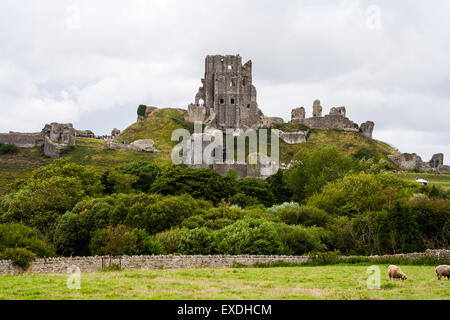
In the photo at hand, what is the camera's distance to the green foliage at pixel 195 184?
68.6 metres

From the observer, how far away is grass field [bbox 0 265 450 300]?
2022 centimetres

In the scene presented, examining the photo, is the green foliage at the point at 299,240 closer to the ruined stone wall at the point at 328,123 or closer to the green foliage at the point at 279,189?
the green foliage at the point at 279,189

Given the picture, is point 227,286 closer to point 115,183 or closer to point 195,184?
point 195,184

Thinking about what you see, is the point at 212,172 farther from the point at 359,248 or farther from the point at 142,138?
the point at 142,138

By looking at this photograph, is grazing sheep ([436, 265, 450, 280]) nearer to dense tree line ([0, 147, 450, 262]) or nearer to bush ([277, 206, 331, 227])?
dense tree line ([0, 147, 450, 262])

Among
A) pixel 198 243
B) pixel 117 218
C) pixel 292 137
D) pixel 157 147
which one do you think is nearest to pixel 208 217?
pixel 117 218

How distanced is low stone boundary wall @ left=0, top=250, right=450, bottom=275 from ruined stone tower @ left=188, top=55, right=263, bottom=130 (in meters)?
88.3

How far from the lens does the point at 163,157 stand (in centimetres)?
10569

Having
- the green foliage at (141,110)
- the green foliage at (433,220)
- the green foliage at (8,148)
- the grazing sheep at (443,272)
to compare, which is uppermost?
the green foliage at (141,110)

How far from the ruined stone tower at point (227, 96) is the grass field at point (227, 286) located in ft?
313

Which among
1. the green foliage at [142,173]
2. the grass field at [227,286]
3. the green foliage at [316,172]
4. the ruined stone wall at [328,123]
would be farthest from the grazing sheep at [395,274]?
the ruined stone wall at [328,123]

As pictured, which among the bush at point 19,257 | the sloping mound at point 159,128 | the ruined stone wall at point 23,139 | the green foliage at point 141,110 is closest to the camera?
the bush at point 19,257

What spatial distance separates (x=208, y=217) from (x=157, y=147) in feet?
215
